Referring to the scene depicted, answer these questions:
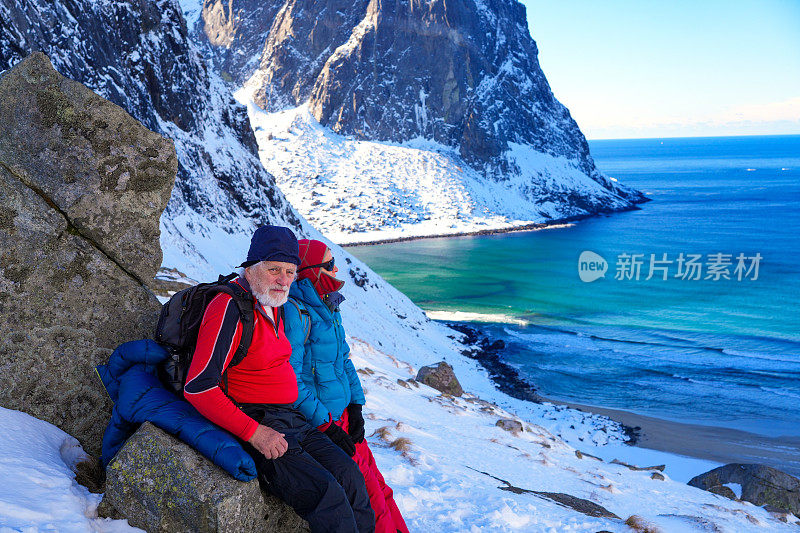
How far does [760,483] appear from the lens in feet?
40.2

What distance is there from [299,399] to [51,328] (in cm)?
197

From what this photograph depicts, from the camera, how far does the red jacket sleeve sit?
3486 millimetres

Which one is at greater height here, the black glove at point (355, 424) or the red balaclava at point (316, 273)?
the red balaclava at point (316, 273)

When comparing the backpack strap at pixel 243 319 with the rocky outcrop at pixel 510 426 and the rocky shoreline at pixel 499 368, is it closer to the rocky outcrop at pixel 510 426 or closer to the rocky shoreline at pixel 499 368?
the rocky outcrop at pixel 510 426

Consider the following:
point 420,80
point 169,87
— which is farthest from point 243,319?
point 420,80

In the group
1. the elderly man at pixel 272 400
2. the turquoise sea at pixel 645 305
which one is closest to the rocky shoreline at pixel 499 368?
Answer: the turquoise sea at pixel 645 305

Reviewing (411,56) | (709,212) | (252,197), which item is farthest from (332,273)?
(411,56)

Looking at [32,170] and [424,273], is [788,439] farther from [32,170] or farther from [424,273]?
[424,273]

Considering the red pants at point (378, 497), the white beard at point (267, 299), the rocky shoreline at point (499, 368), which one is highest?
the white beard at point (267, 299)

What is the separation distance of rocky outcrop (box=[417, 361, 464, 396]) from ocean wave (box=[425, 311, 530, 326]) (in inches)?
842

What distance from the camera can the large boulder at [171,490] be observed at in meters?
3.40

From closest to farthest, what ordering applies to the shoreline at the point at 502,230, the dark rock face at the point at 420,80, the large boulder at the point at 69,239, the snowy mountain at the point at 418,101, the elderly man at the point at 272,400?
the elderly man at the point at 272,400, the large boulder at the point at 69,239, the shoreline at the point at 502,230, the snowy mountain at the point at 418,101, the dark rock face at the point at 420,80

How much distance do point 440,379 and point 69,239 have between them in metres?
13.4

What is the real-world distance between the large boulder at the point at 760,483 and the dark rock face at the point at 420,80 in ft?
318
